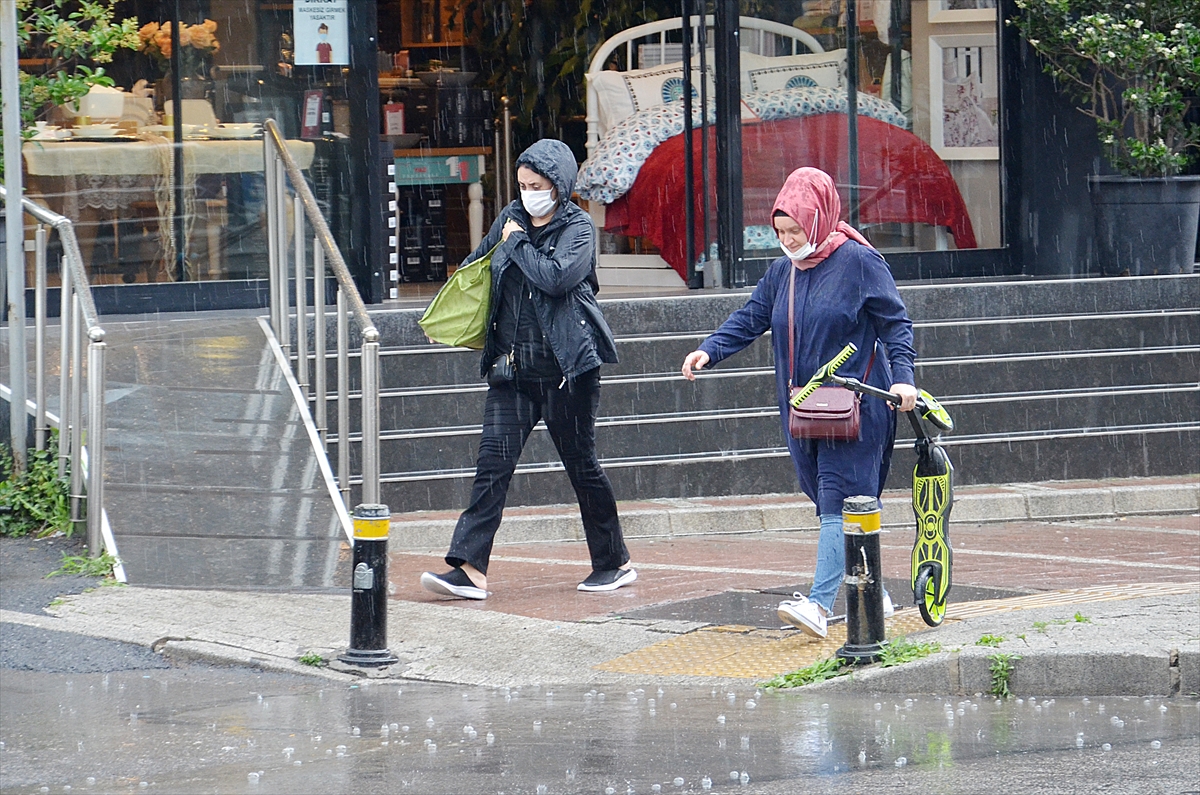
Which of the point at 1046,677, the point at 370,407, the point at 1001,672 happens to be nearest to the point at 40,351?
the point at 370,407

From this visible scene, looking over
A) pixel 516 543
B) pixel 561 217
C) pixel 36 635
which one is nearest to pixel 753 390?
pixel 516 543

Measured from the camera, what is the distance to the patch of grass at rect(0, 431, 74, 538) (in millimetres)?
8211

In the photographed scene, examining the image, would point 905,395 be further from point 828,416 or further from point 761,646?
point 761,646

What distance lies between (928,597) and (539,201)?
7.91ft

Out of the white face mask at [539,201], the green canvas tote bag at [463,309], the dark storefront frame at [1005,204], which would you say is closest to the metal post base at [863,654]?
the green canvas tote bag at [463,309]

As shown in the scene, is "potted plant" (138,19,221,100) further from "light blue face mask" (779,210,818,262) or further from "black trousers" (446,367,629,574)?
"light blue face mask" (779,210,818,262)

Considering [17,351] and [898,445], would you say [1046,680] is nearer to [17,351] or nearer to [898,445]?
[898,445]

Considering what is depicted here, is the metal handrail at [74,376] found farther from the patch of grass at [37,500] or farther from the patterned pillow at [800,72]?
the patterned pillow at [800,72]

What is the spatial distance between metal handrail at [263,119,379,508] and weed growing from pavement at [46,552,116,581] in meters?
1.20

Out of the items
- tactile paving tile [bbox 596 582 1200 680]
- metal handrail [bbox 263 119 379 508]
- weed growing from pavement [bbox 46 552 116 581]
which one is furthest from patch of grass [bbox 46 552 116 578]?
tactile paving tile [bbox 596 582 1200 680]

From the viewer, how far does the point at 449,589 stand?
7.62 meters

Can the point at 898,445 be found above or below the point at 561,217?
below

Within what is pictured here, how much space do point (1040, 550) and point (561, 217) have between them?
10.7 feet

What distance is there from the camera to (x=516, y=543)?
9.39m
